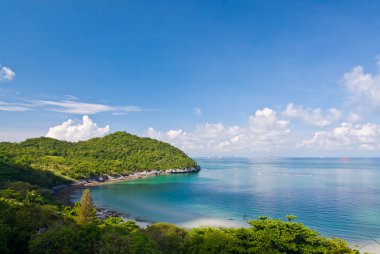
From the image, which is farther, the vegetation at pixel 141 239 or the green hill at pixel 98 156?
the green hill at pixel 98 156

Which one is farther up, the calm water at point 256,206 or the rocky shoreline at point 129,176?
the rocky shoreline at point 129,176

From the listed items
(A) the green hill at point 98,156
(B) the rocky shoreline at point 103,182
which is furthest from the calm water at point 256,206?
(A) the green hill at point 98,156

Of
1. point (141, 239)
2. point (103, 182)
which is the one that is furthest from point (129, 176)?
point (141, 239)

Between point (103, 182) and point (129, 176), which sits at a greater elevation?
point (129, 176)

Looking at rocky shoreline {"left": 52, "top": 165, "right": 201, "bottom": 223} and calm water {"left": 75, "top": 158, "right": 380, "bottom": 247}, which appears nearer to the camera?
calm water {"left": 75, "top": 158, "right": 380, "bottom": 247}

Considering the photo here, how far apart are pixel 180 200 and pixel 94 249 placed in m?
58.7

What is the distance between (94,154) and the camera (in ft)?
573

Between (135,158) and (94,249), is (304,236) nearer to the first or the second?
(94,249)

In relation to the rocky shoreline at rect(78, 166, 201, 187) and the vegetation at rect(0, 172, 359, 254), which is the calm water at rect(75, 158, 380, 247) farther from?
the vegetation at rect(0, 172, 359, 254)

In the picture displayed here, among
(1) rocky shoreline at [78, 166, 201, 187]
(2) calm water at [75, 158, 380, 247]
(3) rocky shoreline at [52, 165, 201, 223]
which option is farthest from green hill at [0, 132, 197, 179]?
(2) calm water at [75, 158, 380, 247]

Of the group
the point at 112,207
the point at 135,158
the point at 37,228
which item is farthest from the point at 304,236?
the point at 135,158

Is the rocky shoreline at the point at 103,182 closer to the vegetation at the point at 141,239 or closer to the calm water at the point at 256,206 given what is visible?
the calm water at the point at 256,206

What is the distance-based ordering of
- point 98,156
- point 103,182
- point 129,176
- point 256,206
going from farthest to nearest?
point 98,156
point 129,176
point 103,182
point 256,206

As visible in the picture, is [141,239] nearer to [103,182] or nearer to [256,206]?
[256,206]
